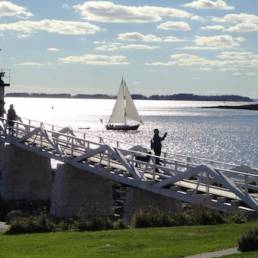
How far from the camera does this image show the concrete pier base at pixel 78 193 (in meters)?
26.1

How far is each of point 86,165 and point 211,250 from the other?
13.6 meters

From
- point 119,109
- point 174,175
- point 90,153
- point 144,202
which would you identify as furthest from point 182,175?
point 119,109

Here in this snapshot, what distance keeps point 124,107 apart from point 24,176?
270 ft

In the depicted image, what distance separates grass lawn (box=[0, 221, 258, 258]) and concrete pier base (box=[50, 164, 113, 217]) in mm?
9723

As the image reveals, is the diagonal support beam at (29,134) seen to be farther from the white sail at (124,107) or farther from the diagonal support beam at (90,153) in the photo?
the white sail at (124,107)

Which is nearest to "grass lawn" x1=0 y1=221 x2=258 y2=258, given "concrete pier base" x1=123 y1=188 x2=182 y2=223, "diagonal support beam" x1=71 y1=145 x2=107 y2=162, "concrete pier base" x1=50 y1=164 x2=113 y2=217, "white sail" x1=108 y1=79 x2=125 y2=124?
"concrete pier base" x1=123 y1=188 x2=182 y2=223

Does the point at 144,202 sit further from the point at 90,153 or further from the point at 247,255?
the point at 247,255

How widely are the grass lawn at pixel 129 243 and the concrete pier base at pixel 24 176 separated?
52.0 feet

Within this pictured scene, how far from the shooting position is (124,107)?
4496 inches

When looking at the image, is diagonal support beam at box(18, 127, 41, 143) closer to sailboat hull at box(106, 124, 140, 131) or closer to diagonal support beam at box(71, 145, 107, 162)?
diagonal support beam at box(71, 145, 107, 162)

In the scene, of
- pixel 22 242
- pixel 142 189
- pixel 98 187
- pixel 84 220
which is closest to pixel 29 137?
pixel 98 187

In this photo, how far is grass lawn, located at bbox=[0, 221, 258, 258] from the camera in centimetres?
1259

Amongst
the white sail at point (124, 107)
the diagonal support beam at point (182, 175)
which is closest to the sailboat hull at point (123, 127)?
the white sail at point (124, 107)

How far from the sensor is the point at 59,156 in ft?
89.5
